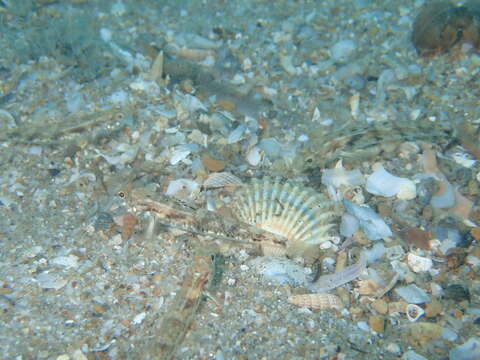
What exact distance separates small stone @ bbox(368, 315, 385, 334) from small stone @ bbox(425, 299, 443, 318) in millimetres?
330

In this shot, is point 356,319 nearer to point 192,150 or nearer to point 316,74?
point 192,150

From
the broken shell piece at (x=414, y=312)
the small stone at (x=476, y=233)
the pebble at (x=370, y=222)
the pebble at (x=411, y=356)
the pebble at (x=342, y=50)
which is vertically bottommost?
the pebble at (x=411, y=356)

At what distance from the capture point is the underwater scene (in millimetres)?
2605

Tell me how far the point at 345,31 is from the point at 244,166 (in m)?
2.87

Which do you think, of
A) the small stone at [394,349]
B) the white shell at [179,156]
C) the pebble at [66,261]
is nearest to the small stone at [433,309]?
the small stone at [394,349]

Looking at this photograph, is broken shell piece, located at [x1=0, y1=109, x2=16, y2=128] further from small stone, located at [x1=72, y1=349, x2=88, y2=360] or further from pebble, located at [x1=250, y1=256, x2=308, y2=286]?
pebble, located at [x1=250, y1=256, x2=308, y2=286]

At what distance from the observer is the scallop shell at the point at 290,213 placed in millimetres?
3092

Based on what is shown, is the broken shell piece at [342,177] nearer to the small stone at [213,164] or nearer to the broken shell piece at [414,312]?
the small stone at [213,164]

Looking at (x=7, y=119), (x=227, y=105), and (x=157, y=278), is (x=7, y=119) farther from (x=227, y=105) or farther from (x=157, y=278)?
(x=157, y=278)

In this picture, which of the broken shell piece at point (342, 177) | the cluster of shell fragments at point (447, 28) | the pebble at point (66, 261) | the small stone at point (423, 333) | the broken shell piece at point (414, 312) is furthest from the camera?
the cluster of shell fragments at point (447, 28)

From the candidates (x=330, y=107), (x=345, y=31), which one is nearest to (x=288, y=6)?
(x=345, y=31)

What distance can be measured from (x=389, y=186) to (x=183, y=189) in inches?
75.8

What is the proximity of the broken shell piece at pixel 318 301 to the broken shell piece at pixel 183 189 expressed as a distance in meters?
1.38

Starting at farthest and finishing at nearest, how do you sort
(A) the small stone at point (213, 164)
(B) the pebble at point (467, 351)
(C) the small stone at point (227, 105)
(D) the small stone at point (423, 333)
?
(C) the small stone at point (227, 105) → (A) the small stone at point (213, 164) → (D) the small stone at point (423, 333) → (B) the pebble at point (467, 351)
